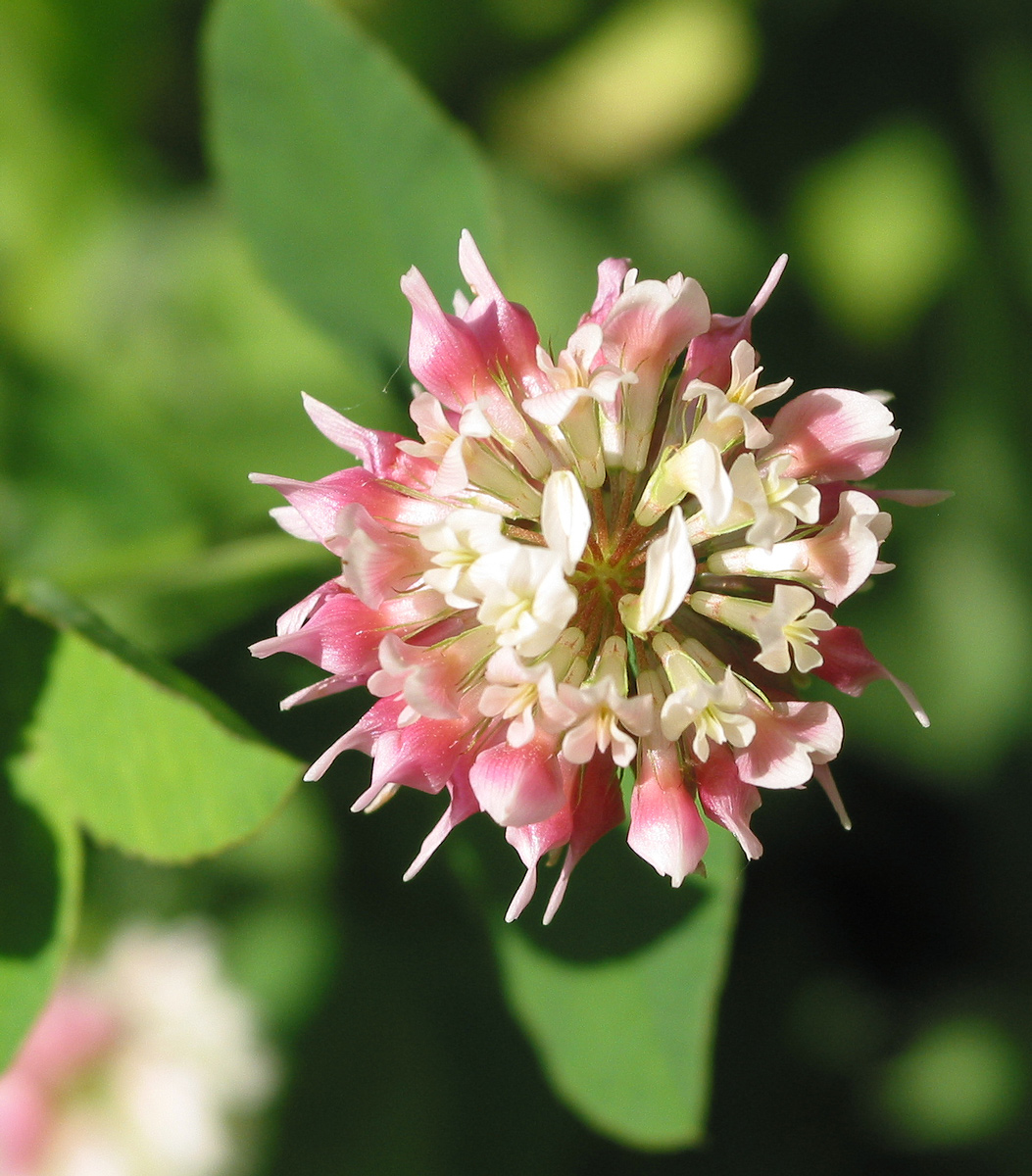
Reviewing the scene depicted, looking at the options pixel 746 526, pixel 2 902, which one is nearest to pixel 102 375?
pixel 2 902

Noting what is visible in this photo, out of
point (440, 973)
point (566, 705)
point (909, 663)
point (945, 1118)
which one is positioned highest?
point (566, 705)

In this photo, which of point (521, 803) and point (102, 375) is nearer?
point (521, 803)

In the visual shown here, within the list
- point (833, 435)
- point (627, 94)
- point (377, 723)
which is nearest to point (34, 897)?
point (377, 723)

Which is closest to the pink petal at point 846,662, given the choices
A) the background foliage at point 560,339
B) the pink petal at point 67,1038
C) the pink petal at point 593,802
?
the pink petal at point 593,802

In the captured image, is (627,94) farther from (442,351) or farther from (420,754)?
(420,754)

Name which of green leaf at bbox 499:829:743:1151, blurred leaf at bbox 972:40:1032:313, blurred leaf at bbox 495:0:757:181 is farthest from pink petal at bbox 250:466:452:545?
blurred leaf at bbox 972:40:1032:313

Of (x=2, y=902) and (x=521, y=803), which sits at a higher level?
(x=521, y=803)

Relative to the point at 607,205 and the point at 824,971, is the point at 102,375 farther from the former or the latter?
the point at 824,971
